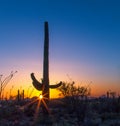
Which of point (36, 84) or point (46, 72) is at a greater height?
point (46, 72)

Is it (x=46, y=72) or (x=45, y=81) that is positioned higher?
(x=46, y=72)

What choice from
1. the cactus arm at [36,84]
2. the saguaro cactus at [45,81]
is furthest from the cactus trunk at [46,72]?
the cactus arm at [36,84]

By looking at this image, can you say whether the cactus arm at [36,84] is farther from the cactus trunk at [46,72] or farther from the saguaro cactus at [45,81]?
the cactus trunk at [46,72]

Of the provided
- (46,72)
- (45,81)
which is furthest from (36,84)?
(46,72)

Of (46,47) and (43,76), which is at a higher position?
(46,47)

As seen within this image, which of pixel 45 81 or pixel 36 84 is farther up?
Answer: pixel 45 81

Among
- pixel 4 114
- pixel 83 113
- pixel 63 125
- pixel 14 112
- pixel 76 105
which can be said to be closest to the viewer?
pixel 63 125

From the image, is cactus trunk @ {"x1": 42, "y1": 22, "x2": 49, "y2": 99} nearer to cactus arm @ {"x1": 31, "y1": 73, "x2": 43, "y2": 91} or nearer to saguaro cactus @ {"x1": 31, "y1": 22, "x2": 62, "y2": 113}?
saguaro cactus @ {"x1": 31, "y1": 22, "x2": 62, "y2": 113}

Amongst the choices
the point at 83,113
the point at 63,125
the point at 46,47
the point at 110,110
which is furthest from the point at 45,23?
the point at 110,110

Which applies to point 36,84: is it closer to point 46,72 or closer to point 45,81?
point 45,81

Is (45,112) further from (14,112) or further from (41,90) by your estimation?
(14,112)

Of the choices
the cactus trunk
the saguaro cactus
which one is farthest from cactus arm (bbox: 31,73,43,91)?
the cactus trunk

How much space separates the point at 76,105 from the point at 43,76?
2.59 metres

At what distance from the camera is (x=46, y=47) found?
2164 cm
